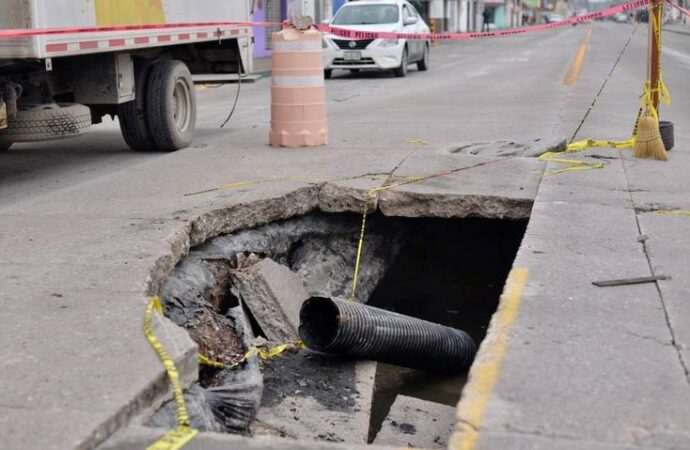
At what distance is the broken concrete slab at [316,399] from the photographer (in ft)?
15.8

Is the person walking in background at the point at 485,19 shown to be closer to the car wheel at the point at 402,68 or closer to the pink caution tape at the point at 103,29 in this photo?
the car wheel at the point at 402,68

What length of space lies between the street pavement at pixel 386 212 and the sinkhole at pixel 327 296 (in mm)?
274

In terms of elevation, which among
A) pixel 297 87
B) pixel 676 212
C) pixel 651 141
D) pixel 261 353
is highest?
pixel 297 87

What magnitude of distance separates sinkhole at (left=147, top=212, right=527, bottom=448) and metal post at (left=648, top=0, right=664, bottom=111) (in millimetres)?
2035

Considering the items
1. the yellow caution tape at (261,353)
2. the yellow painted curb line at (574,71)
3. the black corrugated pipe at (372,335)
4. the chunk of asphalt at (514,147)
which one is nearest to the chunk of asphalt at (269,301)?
the yellow caution tape at (261,353)

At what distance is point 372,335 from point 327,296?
0.37 metres

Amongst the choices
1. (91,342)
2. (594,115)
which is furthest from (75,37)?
(594,115)

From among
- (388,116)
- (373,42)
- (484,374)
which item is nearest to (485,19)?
(373,42)

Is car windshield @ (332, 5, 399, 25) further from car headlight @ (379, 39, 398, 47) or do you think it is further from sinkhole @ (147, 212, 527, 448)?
sinkhole @ (147, 212, 527, 448)

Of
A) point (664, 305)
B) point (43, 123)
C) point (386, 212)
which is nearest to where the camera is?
point (664, 305)

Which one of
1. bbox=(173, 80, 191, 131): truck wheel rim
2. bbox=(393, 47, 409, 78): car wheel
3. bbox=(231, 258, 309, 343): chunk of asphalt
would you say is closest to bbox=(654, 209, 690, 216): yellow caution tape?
bbox=(231, 258, 309, 343): chunk of asphalt

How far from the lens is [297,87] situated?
32.0ft

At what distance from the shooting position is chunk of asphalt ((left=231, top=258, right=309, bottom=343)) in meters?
6.24

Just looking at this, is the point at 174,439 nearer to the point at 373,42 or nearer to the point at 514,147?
the point at 514,147
